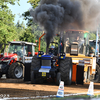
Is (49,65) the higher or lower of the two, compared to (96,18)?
lower

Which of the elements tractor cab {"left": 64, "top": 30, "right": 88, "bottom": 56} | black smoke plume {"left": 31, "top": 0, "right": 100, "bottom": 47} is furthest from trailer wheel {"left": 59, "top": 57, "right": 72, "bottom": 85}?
tractor cab {"left": 64, "top": 30, "right": 88, "bottom": 56}

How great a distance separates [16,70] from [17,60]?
43.1 inches

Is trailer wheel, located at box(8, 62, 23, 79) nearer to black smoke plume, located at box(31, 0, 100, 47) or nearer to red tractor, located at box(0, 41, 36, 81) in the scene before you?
red tractor, located at box(0, 41, 36, 81)

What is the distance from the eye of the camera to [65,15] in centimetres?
1288

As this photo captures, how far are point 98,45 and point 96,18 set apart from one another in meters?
1.95

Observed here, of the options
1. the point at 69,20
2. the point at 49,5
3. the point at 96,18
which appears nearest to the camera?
the point at 49,5

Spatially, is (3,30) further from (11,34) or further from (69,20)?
(69,20)

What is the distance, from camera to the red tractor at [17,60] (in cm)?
1154

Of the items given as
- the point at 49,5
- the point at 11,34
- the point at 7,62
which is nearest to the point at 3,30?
the point at 11,34

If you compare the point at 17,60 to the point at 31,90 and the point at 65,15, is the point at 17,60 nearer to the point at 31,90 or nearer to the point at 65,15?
the point at 65,15

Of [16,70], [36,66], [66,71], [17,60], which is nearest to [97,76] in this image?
[66,71]

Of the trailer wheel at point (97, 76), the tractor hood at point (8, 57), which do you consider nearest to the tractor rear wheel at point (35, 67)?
the tractor hood at point (8, 57)

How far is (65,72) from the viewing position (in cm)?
1002

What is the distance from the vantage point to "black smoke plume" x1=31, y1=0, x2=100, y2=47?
11.9m
